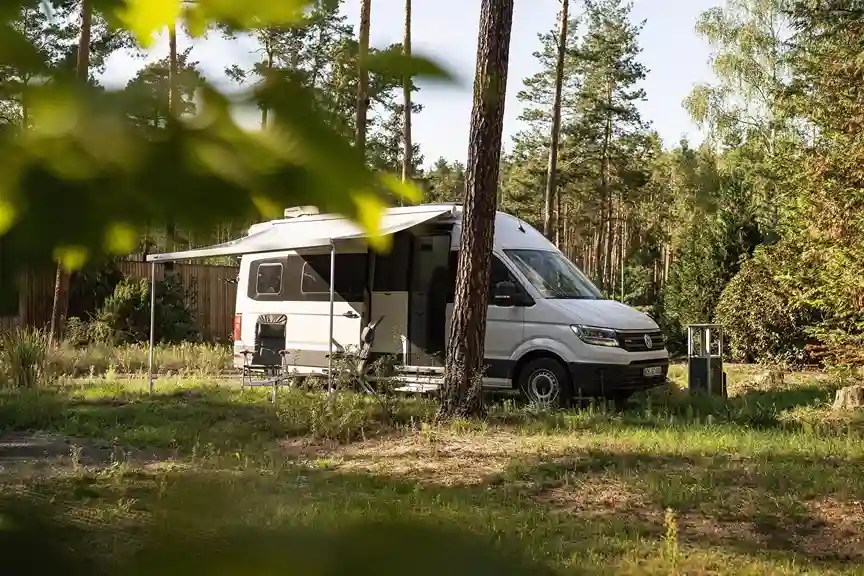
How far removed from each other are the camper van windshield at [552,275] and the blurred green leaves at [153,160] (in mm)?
9321

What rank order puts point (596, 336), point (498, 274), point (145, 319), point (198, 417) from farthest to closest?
point (145, 319) → point (498, 274) → point (596, 336) → point (198, 417)

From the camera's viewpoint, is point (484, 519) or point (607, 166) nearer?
point (484, 519)

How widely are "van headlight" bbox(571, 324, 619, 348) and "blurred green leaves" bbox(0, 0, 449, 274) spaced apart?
898 centimetres

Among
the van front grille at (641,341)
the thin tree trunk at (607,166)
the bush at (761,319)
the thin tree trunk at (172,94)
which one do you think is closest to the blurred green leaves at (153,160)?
the thin tree trunk at (172,94)

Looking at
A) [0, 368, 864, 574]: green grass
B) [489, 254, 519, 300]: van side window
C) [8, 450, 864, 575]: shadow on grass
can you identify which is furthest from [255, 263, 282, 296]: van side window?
[8, 450, 864, 575]: shadow on grass

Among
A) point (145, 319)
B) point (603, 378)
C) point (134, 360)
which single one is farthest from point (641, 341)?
point (145, 319)

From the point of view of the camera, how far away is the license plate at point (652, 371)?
9.87m

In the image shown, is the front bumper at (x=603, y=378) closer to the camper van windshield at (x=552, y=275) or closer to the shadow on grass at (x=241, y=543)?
the camper van windshield at (x=552, y=275)

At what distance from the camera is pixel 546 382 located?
980 centimetres

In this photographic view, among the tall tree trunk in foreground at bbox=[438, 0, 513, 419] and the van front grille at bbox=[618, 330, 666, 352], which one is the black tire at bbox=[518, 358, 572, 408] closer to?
the van front grille at bbox=[618, 330, 666, 352]

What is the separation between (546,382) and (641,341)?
1186 mm

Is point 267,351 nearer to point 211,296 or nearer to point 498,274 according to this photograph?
point 498,274

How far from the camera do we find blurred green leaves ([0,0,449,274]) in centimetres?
68

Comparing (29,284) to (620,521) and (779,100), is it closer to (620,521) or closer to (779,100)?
(620,521)
